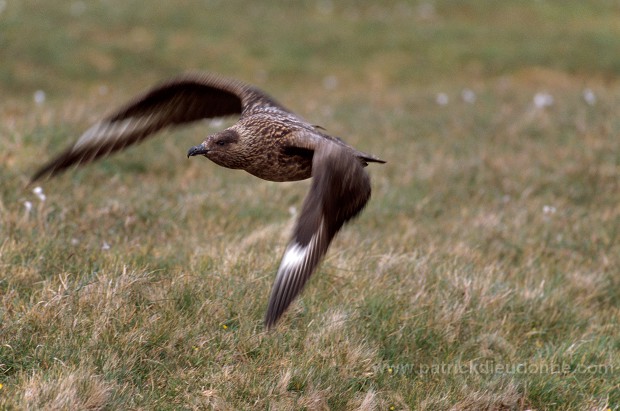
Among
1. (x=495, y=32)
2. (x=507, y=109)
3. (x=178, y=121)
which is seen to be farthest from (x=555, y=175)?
(x=495, y=32)

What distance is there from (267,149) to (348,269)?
2.79ft

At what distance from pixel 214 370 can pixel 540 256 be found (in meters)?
2.88

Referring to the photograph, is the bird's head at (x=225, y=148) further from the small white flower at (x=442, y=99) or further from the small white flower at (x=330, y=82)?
the small white flower at (x=330, y=82)

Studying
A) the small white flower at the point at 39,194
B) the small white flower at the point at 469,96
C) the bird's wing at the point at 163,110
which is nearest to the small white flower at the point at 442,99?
the small white flower at the point at 469,96

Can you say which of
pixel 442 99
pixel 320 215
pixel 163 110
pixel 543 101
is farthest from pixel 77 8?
pixel 320 215

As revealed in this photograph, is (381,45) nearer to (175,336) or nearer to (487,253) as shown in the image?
(487,253)

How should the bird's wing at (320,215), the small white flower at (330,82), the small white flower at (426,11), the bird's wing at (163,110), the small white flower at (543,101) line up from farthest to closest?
the small white flower at (426,11), the small white flower at (330,82), the small white flower at (543,101), the bird's wing at (163,110), the bird's wing at (320,215)

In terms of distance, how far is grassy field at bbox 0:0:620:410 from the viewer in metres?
3.78

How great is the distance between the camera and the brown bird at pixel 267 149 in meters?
3.51

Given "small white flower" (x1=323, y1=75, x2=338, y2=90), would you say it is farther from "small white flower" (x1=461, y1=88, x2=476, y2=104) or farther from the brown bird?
the brown bird

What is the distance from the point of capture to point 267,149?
15.0 feet

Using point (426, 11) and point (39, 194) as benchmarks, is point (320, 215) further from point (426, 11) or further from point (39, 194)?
point (426, 11)

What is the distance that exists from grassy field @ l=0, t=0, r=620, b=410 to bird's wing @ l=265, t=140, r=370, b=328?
546 mm

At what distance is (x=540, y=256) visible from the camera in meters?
5.76
